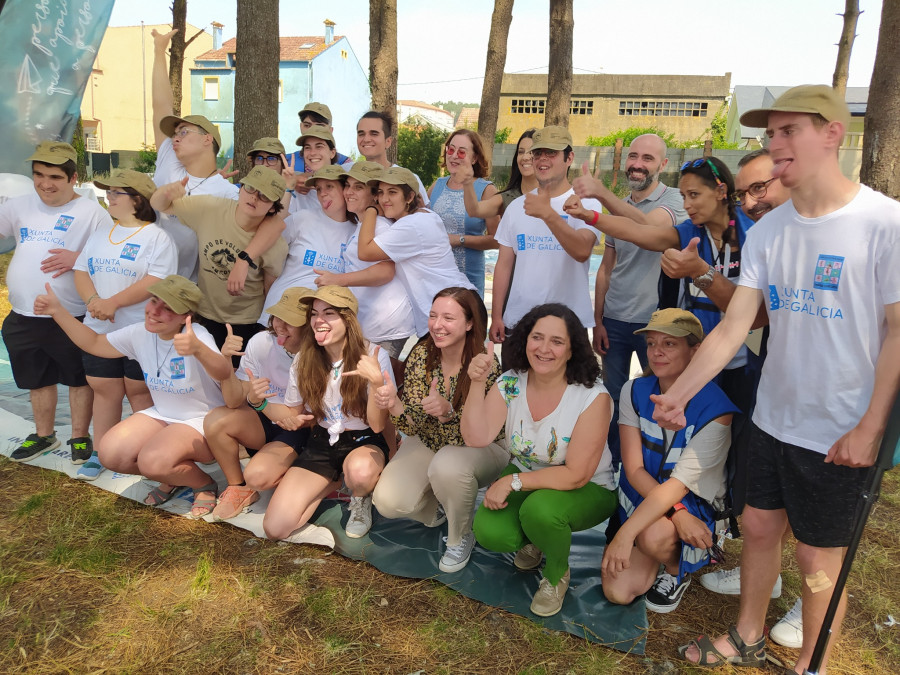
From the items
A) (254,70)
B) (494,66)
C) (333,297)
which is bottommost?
(333,297)

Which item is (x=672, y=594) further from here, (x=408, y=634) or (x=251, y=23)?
(x=251, y=23)

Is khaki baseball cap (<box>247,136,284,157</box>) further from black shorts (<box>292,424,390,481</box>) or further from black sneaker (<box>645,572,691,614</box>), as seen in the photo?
black sneaker (<box>645,572,691,614</box>)

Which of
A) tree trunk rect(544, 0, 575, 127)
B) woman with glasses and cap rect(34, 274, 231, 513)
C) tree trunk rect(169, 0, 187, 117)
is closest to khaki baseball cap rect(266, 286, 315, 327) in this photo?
woman with glasses and cap rect(34, 274, 231, 513)

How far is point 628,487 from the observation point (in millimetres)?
2846

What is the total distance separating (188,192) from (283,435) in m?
1.55

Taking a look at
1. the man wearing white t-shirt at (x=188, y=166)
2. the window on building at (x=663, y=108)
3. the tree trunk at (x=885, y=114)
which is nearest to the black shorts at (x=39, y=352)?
the man wearing white t-shirt at (x=188, y=166)

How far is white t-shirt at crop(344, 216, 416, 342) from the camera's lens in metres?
3.52

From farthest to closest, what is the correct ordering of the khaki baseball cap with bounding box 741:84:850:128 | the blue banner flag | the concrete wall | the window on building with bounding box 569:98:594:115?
the window on building with bounding box 569:98:594:115 < the concrete wall < the blue banner flag < the khaki baseball cap with bounding box 741:84:850:128

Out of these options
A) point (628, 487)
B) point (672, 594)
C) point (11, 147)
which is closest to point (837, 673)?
point (672, 594)

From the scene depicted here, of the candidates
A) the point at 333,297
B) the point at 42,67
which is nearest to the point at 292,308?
the point at 333,297

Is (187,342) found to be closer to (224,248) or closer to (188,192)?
(224,248)

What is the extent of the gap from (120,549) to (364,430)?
126 cm

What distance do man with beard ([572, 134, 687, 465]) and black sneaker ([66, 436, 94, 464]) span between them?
309cm

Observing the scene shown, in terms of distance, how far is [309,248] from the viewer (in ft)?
11.8
